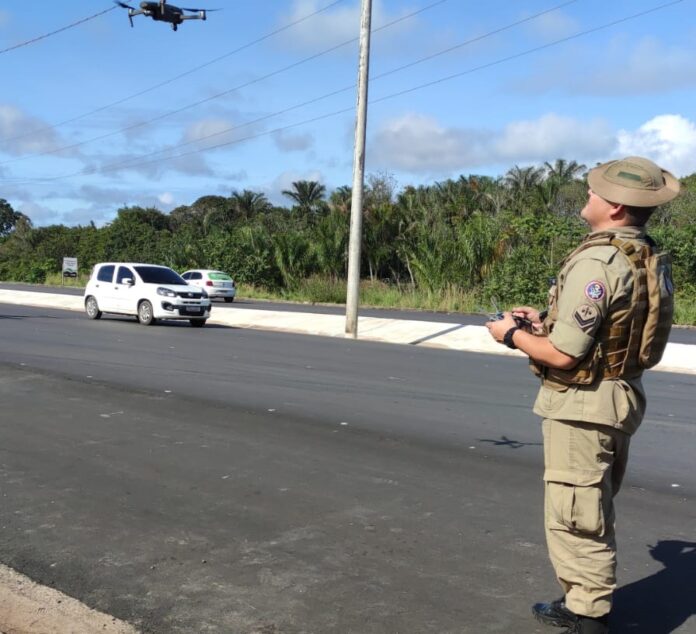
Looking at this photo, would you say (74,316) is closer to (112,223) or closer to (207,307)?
(207,307)

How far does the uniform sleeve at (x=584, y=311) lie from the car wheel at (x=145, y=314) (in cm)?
1961

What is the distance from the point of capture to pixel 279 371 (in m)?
12.4

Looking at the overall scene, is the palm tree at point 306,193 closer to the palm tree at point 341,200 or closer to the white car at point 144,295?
the palm tree at point 341,200

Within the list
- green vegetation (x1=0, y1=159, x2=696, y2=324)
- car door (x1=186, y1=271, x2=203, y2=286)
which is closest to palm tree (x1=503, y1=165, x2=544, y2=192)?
green vegetation (x1=0, y1=159, x2=696, y2=324)

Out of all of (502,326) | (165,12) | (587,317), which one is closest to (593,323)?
(587,317)

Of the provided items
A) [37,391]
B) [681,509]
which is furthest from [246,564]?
[37,391]

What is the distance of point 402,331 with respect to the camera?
20453 mm

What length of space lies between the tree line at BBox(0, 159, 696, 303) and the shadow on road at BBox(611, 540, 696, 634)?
21.6 meters

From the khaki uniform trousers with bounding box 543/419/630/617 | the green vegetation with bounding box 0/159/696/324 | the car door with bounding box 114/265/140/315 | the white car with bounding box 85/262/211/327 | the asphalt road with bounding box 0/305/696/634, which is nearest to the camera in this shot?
the khaki uniform trousers with bounding box 543/419/630/617

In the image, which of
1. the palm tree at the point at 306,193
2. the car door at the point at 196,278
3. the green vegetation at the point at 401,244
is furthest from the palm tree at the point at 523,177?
the car door at the point at 196,278

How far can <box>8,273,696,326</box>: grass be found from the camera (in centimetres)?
2614

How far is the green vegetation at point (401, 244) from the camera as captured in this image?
28.6 metres

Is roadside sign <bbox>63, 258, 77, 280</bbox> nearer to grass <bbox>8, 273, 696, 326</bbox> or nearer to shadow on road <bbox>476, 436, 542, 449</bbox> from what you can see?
grass <bbox>8, 273, 696, 326</bbox>

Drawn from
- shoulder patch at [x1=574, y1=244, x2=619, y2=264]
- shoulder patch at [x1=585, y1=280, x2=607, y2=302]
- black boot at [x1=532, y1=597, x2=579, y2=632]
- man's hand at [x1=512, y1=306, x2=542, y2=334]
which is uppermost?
shoulder patch at [x1=574, y1=244, x2=619, y2=264]
